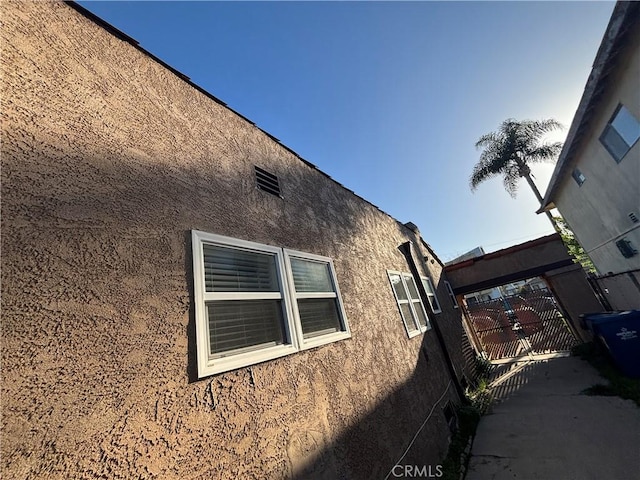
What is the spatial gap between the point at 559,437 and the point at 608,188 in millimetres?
7629

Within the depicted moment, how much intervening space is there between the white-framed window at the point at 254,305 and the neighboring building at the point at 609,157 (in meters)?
7.41

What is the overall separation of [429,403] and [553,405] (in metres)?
3.02

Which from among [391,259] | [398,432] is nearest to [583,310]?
[391,259]

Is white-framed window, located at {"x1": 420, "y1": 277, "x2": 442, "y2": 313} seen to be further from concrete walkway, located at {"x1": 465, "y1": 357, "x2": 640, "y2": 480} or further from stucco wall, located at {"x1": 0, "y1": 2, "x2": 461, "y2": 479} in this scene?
stucco wall, located at {"x1": 0, "y1": 2, "x2": 461, "y2": 479}

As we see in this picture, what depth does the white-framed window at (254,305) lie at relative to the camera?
73.5 inches

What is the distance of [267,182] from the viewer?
329cm

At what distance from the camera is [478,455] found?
389 cm

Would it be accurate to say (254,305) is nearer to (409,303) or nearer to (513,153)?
(409,303)

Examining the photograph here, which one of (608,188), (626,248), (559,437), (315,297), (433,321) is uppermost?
(608,188)

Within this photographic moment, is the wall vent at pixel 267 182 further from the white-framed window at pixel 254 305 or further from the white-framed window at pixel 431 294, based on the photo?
the white-framed window at pixel 431 294

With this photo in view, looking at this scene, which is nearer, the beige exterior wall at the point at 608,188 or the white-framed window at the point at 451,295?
the beige exterior wall at the point at 608,188

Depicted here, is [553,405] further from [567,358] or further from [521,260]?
[521,260]

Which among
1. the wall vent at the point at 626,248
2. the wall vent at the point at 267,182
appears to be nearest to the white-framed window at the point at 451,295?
the wall vent at the point at 626,248

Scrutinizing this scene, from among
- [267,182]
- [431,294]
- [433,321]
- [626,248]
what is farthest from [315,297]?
[626,248]
